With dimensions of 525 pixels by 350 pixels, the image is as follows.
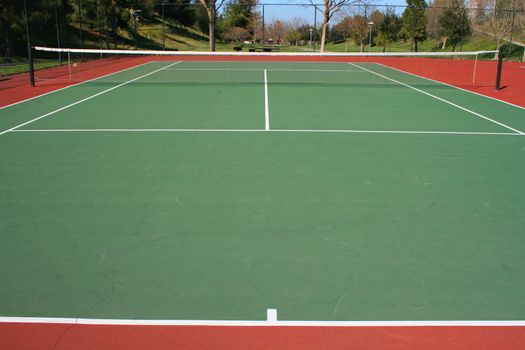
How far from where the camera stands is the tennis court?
409 cm

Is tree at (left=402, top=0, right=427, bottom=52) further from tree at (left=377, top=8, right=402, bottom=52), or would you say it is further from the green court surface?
the green court surface

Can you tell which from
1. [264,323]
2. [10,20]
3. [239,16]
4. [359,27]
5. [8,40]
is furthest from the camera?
[239,16]

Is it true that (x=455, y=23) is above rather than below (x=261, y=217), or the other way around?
above

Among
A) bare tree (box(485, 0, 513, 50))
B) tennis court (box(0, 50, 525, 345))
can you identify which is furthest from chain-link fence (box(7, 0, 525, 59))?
tennis court (box(0, 50, 525, 345))

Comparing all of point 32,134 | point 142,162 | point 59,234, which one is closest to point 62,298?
point 59,234

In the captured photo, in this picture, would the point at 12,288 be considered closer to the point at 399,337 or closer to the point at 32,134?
the point at 399,337

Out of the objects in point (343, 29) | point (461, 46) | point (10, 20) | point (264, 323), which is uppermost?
point (343, 29)

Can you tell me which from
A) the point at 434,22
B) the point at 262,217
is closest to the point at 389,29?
the point at 434,22

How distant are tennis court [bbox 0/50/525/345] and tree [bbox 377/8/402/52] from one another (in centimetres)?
4322

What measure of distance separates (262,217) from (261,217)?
0.04 ft

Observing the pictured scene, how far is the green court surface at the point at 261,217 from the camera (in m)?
4.11

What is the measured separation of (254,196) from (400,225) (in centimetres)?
189

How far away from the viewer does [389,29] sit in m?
53.3

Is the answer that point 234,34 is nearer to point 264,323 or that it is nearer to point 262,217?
point 262,217
